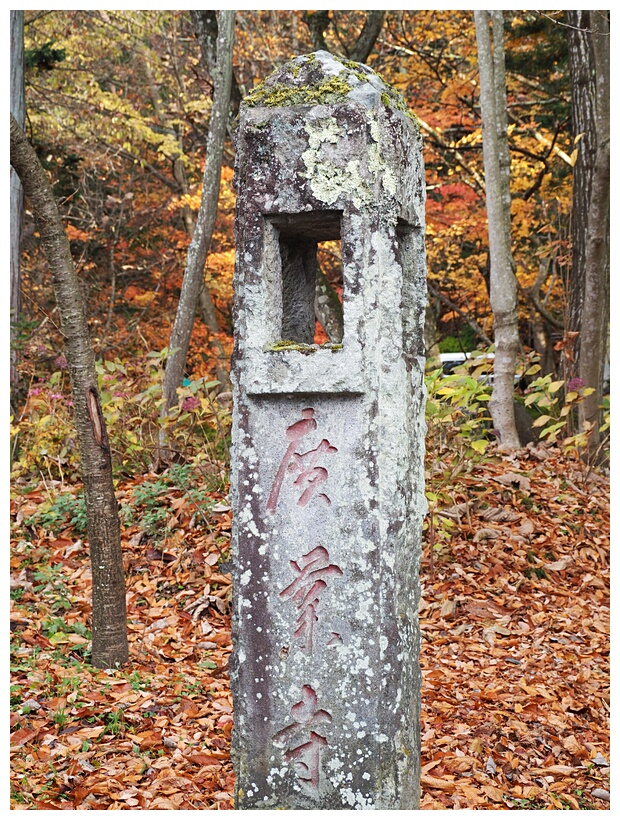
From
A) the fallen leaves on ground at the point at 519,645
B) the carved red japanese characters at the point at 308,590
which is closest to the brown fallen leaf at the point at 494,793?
the fallen leaves on ground at the point at 519,645

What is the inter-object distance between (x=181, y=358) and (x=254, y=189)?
4.45m

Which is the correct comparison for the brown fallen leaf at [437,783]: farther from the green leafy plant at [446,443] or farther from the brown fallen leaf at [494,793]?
the green leafy plant at [446,443]

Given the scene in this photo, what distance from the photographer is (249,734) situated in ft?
10.3

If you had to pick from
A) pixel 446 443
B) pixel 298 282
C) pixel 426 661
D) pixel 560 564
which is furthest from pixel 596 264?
pixel 298 282

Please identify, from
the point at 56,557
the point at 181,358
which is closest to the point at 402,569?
the point at 56,557

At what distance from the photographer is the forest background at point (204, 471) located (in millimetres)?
4086

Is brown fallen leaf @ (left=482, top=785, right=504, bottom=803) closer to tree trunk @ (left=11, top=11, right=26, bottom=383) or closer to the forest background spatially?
the forest background

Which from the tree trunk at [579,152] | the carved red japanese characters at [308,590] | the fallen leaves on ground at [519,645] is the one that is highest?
the tree trunk at [579,152]

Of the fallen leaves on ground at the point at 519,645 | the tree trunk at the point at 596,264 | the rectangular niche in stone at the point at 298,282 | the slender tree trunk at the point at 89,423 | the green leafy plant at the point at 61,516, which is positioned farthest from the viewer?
the tree trunk at the point at 596,264

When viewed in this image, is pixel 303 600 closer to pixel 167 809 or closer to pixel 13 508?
pixel 167 809

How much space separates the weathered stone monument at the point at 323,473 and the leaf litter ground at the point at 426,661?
0.73 m

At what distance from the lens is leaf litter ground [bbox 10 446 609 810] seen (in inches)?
149

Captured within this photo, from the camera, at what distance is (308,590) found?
308 centimetres

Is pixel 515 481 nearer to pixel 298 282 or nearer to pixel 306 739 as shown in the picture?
pixel 298 282
